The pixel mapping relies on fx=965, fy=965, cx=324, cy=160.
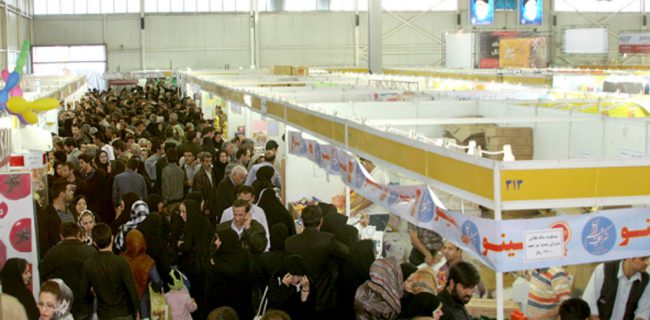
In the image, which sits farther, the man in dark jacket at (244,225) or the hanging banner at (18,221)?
the man in dark jacket at (244,225)

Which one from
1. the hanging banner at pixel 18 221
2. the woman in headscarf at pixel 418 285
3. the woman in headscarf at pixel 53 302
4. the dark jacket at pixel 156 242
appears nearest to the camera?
the woman in headscarf at pixel 53 302

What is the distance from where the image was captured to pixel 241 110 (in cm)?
1609

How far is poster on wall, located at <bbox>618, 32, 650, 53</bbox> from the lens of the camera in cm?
3659

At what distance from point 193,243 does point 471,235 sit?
3.21 meters

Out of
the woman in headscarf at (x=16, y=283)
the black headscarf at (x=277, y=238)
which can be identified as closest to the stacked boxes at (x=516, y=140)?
the black headscarf at (x=277, y=238)

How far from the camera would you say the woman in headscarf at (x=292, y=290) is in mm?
5723

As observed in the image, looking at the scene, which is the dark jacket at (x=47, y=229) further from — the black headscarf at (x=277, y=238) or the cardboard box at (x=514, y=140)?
the cardboard box at (x=514, y=140)

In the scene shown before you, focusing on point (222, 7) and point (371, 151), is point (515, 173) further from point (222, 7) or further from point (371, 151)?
point (222, 7)

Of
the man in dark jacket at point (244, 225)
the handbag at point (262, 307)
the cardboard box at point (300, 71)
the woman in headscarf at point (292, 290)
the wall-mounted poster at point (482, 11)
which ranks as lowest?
the handbag at point (262, 307)

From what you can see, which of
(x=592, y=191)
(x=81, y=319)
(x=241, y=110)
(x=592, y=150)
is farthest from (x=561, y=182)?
(x=241, y=110)

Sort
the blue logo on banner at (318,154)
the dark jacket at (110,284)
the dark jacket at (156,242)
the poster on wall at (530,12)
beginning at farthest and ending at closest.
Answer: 1. the poster on wall at (530,12)
2. the blue logo on banner at (318,154)
3. the dark jacket at (156,242)
4. the dark jacket at (110,284)

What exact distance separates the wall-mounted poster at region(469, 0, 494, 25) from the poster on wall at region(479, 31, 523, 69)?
74 centimetres

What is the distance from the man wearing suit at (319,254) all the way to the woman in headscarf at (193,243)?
1416 mm

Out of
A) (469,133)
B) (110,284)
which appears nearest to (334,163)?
(469,133)
